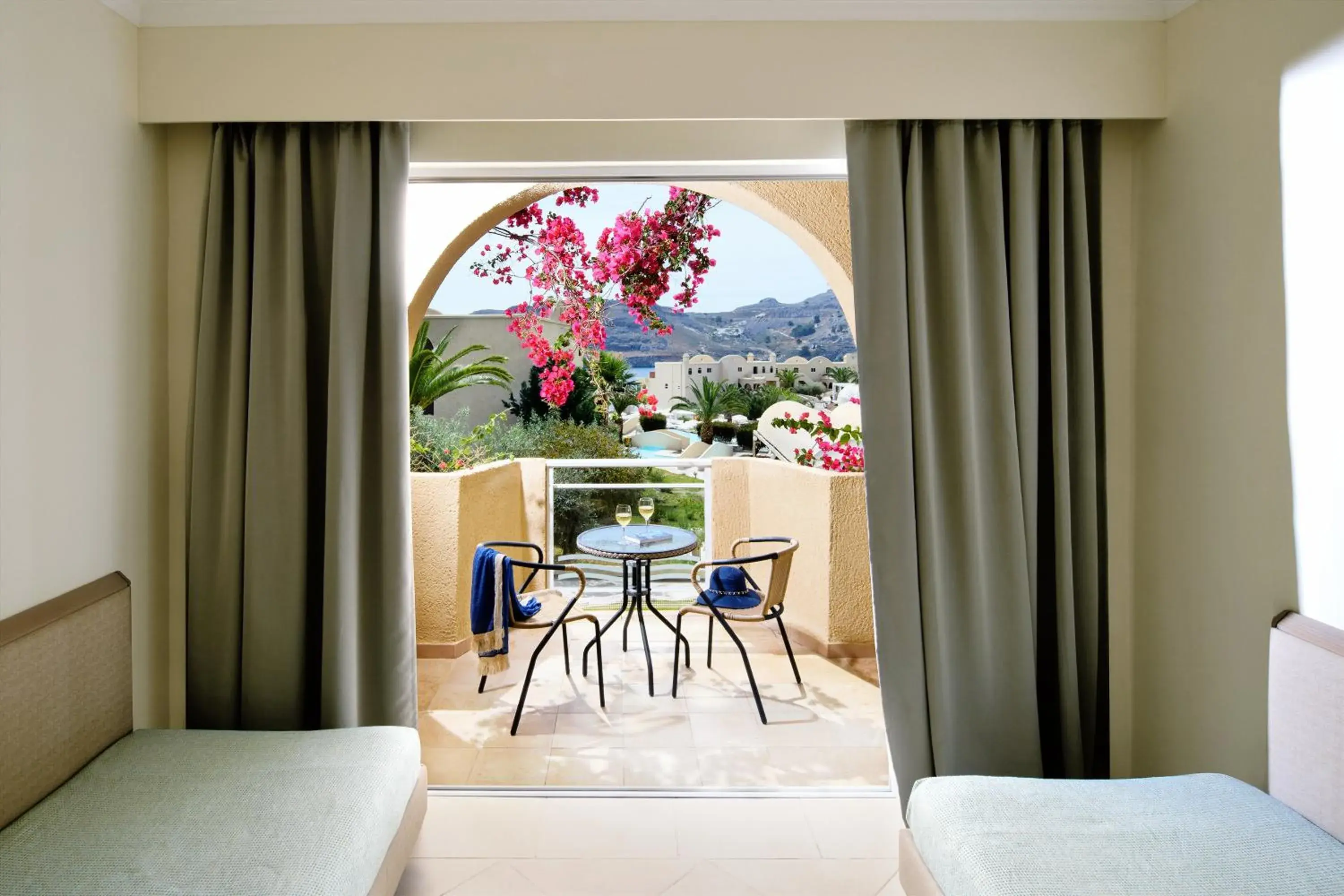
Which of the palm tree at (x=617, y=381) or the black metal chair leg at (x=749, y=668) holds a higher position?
the palm tree at (x=617, y=381)

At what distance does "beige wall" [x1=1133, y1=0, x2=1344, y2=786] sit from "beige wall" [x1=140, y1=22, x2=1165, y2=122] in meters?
0.28

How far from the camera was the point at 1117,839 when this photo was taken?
1634 mm

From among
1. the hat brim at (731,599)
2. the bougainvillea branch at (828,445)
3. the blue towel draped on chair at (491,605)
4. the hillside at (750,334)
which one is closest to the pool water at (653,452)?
the hillside at (750,334)

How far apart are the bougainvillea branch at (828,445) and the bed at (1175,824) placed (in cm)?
226

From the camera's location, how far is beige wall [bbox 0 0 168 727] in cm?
179

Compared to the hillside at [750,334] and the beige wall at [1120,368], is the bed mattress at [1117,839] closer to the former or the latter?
the beige wall at [1120,368]

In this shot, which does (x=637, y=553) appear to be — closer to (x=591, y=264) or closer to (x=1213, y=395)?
(x=591, y=264)

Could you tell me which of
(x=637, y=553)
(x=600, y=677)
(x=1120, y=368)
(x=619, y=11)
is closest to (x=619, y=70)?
(x=619, y=11)

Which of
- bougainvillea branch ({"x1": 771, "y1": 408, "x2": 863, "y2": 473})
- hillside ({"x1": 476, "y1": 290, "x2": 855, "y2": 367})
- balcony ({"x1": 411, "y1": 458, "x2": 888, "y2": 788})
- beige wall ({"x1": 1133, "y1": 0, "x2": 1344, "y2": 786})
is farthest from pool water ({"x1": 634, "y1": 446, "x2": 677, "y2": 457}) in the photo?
beige wall ({"x1": 1133, "y1": 0, "x2": 1344, "y2": 786})

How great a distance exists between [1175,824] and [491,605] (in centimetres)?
230

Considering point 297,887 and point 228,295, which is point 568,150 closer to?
point 228,295

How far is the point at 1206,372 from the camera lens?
2.10 meters

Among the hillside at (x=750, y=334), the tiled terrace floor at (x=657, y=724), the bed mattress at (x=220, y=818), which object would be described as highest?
the hillside at (x=750, y=334)

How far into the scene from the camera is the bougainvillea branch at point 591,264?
4.68 m
